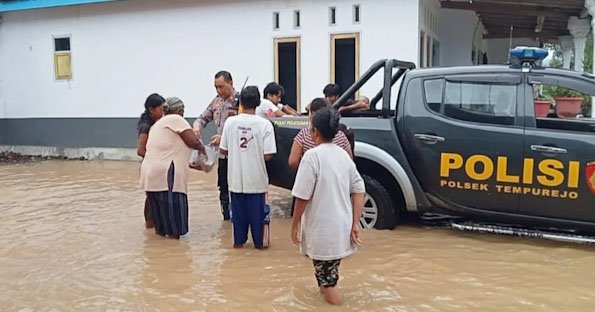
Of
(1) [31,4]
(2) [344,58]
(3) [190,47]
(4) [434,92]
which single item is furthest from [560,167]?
(1) [31,4]

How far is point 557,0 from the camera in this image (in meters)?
10.8

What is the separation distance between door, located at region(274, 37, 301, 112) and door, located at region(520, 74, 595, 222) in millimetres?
6932

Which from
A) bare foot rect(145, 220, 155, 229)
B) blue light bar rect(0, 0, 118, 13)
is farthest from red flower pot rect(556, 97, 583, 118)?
blue light bar rect(0, 0, 118, 13)

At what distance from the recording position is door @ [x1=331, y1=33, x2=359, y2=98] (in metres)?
11.3

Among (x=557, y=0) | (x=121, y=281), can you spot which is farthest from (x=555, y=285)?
(x=557, y=0)

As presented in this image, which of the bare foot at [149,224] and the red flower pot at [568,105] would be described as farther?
the bare foot at [149,224]

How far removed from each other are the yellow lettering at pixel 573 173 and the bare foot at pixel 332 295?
99.4 inches

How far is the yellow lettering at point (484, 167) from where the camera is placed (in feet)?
17.8

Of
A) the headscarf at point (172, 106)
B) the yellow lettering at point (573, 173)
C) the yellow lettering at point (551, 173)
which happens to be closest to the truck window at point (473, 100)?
the yellow lettering at point (551, 173)

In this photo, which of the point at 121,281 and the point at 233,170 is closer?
the point at 121,281

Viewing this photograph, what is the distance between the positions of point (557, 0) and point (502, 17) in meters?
3.29

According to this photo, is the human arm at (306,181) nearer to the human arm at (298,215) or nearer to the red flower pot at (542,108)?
the human arm at (298,215)

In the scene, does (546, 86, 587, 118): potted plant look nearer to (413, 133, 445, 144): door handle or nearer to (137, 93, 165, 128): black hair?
(413, 133, 445, 144): door handle

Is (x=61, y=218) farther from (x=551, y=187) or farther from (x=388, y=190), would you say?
(x=551, y=187)
